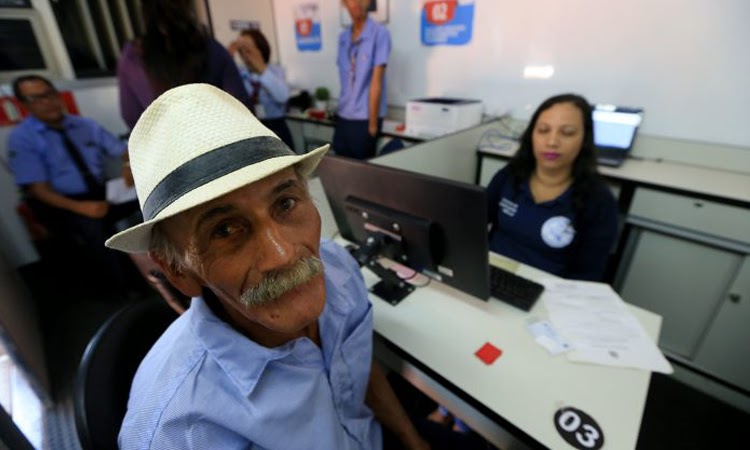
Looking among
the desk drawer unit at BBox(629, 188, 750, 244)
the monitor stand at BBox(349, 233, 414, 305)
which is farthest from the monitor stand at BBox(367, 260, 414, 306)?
the desk drawer unit at BBox(629, 188, 750, 244)

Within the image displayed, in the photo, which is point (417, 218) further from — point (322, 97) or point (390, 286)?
point (322, 97)

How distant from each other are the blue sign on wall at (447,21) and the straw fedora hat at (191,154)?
9.03 ft

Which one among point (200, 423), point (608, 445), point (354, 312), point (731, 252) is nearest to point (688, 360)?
point (731, 252)

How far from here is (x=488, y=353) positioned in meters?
0.89

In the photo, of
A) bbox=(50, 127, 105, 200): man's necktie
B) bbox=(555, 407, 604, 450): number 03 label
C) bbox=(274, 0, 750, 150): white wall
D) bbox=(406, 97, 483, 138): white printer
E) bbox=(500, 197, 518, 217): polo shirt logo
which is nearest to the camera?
bbox=(555, 407, 604, 450): number 03 label

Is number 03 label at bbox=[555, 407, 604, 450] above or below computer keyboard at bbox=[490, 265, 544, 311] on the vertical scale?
below

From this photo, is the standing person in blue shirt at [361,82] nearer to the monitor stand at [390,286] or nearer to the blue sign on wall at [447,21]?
the blue sign on wall at [447,21]

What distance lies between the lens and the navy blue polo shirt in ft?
4.39

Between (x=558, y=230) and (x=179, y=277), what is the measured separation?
52.5 inches

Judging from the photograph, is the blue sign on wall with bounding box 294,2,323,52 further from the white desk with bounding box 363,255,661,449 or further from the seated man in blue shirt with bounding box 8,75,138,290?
the white desk with bounding box 363,255,661,449

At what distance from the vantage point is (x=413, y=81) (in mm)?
3279

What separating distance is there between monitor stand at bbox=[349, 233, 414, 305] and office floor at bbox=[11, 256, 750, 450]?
1.32m

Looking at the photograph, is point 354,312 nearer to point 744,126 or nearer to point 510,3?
point 744,126

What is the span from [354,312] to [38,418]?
182 centimetres
